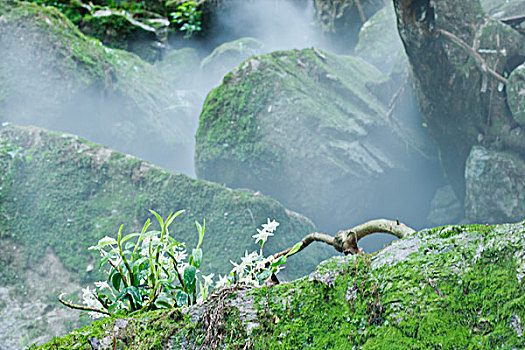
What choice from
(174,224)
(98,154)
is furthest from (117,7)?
(174,224)

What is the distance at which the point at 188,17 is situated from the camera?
7.27 meters

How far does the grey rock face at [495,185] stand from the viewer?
3.87m

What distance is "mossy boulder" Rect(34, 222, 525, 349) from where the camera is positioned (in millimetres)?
560

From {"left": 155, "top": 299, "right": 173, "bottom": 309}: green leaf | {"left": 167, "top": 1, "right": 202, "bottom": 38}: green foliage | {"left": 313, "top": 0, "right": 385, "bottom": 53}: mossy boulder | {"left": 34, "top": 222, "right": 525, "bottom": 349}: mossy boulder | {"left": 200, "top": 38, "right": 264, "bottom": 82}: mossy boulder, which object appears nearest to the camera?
{"left": 34, "top": 222, "right": 525, "bottom": 349}: mossy boulder

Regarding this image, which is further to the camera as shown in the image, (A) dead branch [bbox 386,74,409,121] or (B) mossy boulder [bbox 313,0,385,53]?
(B) mossy boulder [bbox 313,0,385,53]

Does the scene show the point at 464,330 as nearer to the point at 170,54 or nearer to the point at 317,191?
the point at 317,191

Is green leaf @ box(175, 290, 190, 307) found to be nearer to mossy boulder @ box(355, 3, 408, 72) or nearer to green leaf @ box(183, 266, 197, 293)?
green leaf @ box(183, 266, 197, 293)

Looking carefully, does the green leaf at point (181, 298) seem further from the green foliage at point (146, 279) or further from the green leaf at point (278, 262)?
the green leaf at point (278, 262)

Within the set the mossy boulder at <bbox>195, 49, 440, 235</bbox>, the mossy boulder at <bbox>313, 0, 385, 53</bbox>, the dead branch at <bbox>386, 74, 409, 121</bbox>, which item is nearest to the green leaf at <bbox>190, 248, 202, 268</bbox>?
the mossy boulder at <bbox>195, 49, 440, 235</bbox>

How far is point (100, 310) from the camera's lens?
0.90m

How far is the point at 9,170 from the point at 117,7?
3413mm

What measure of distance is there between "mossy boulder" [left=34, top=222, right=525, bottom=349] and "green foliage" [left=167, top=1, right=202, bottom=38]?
6.65 metres

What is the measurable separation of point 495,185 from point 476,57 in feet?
4.31

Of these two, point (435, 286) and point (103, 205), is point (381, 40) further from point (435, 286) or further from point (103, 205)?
point (435, 286)
